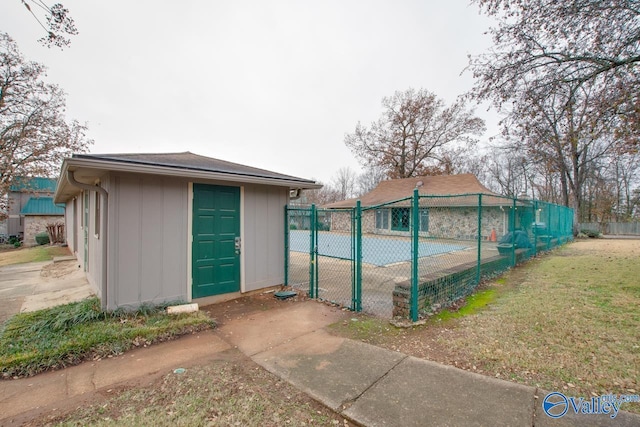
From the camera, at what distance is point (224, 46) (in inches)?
353

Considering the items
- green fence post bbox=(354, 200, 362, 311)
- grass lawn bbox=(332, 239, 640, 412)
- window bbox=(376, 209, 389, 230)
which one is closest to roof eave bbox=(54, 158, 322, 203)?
green fence post bbox=(354, 200, 362, 311)

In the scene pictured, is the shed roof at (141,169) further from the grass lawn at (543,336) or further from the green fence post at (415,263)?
the grass lawn at (543,336)

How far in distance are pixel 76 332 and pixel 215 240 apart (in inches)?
86.8

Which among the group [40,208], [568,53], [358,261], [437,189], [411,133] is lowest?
[358,261]

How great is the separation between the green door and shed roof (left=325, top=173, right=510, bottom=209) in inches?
564

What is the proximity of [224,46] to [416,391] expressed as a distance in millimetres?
10185

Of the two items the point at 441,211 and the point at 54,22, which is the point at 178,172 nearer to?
the point at 54,22

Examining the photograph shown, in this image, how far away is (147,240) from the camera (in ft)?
14.7

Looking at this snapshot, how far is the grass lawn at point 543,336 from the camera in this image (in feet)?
8.63

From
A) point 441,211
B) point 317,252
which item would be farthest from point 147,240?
point 441,211

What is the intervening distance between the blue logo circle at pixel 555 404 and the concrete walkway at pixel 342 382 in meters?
0.04

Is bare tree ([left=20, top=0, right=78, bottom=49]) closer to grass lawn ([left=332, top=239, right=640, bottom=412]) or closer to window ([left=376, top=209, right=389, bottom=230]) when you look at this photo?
grass lawn ([left=332, top=239, right=640, bottom=412])

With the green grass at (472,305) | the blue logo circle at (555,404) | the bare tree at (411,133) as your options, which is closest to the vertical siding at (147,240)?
the green grass at (472,305)

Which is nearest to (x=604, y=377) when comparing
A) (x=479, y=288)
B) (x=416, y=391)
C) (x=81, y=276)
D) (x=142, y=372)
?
(x=416, y=391)
